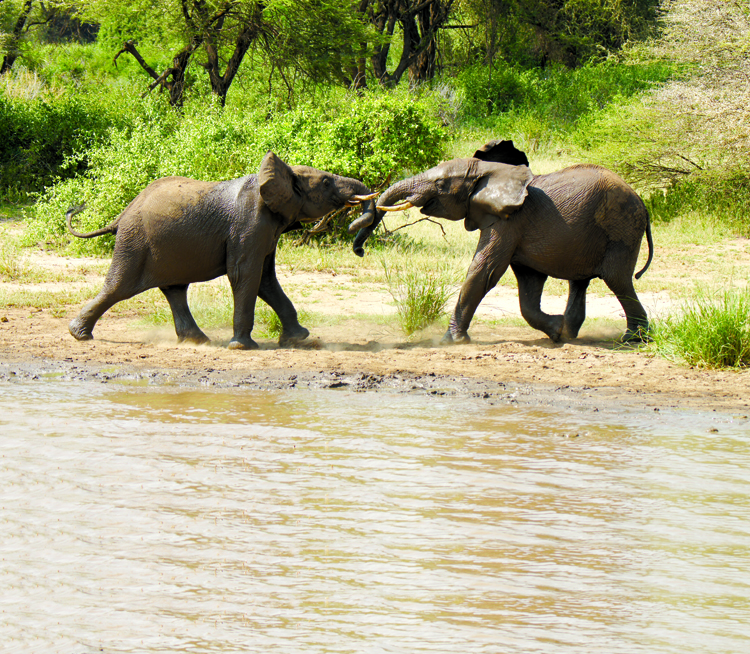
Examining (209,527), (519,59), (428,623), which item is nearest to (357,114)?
(209,527)

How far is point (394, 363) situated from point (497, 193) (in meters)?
1.73

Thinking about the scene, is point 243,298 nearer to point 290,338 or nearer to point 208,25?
point 290,338

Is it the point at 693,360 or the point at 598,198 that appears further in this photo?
the point at 598,198

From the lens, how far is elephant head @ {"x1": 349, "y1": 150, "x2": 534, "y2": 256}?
7809 mm

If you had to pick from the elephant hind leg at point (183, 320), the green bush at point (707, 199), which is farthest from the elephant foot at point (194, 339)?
the green bush at point (707, 199)

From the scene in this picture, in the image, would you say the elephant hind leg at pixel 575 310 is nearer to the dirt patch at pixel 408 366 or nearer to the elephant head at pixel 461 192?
the dirt patch at pixel 408 366

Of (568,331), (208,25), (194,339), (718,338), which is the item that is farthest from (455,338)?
(208,25)

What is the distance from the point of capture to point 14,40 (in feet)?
91.7

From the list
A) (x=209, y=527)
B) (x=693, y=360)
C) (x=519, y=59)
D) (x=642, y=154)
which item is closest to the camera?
(x=209, y=527)

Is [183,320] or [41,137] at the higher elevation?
[41,137]

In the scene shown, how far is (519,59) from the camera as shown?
36.2 m

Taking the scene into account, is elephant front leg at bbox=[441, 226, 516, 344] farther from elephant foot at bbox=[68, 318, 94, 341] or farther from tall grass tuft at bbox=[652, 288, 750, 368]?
elephant foot at bbox=[68, 318, 94, 341]

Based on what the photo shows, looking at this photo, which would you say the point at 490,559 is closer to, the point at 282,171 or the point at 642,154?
the point at 282,171

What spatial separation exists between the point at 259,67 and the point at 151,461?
20.7 m
